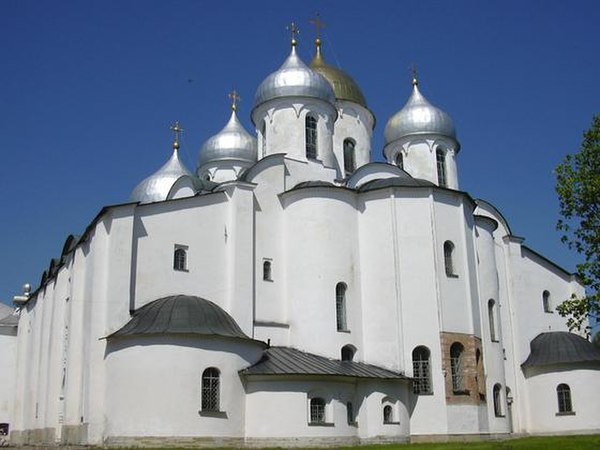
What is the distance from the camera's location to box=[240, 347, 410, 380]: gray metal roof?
20.5 meters

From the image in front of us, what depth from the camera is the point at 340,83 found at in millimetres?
32469

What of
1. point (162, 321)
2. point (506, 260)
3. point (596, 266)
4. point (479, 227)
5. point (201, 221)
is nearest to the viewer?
point (596, 266)

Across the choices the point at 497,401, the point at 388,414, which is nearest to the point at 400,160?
the point at 497,401

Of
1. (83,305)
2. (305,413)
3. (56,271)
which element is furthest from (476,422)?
(56,271)

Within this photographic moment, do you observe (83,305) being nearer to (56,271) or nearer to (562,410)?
(56,271)

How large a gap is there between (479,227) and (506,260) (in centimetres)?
377

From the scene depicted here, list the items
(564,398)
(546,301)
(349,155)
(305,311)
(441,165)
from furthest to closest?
(349,155) → (546,301) → (441,165) → (564,398) → (305,311)

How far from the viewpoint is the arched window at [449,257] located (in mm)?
24334

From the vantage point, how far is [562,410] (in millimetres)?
27453

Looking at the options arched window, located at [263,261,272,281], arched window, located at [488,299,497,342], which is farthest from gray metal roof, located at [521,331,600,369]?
arched window, located at [263,261,272,281]

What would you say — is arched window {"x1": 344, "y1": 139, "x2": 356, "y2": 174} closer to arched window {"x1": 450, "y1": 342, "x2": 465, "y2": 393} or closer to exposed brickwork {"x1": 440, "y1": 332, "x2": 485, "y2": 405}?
exposed brickwork {"x1": 440, "y1": 332, "x2": 485, "y2": 405}

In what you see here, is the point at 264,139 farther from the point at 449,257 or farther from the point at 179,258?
the point at 449,257

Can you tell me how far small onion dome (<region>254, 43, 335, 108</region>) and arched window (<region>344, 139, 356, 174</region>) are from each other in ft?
11.2

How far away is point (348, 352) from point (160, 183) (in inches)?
470
